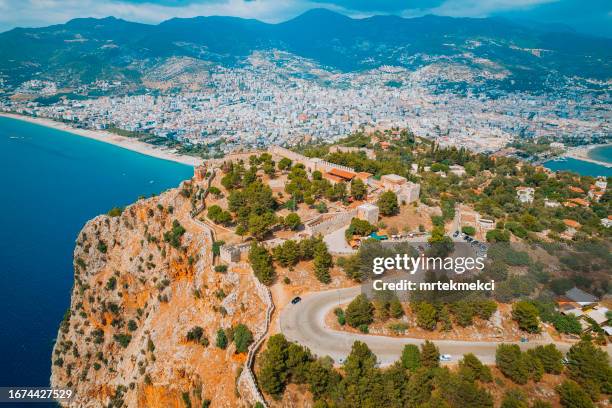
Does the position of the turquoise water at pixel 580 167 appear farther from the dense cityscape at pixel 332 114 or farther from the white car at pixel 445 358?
the white car at pixel 445 358

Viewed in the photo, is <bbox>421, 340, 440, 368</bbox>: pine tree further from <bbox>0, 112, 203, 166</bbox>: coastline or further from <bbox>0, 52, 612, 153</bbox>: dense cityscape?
<bbox>0, 112, 203, 166</bbox>: coastline

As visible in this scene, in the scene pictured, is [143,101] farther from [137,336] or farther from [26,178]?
[137,336]

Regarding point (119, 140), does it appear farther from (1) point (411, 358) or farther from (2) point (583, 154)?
(2) point (583, 154)

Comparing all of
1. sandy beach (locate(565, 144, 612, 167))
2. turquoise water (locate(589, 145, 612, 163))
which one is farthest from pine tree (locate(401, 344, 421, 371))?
turquoise water (locate(589, 145, 612, 163))

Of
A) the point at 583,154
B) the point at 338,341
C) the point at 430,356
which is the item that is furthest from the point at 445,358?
the point at 583,154

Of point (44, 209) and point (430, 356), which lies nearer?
point (430, 356)
